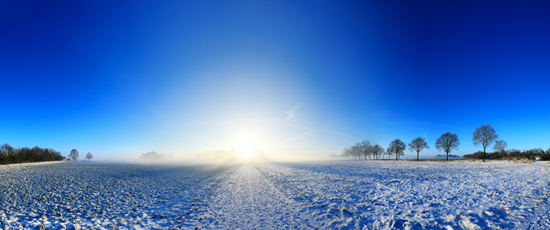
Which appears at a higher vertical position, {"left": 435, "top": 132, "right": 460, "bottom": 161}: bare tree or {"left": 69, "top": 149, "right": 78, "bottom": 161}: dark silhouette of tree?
{"left": 435, "top": 132, "right": 460, "bottom": 161}: bare tree

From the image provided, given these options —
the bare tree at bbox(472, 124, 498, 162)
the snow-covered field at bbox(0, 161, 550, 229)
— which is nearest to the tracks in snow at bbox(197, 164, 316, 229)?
the snow-covered field at bbox(0, 161, 550, 229)

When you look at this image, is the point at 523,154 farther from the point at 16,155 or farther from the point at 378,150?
the point at 16,155

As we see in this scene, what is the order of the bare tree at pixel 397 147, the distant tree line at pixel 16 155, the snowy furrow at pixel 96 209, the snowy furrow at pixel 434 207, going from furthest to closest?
1. the bare tree at pixel 397 147
2. the distant tree line at pixel 16 155
3. the snowy furrow at pixel 96 209
4. the snowy furrow at pixel 434 207

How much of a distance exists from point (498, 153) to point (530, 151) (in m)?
16.6

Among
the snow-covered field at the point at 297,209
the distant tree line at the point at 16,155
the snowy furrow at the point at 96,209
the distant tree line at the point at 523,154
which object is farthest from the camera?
the distant tree line at the point at 16,155

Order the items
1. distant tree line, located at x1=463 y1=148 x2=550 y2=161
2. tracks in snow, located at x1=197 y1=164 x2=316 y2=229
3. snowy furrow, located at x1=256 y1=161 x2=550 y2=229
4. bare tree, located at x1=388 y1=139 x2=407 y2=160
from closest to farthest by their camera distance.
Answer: snowy furrow, located at x1=256 y1=161 x2=550 y2=229 < tracks in snow, located at x1=197 y1=164 x2=316 y2=229 < distant tree line, located at x1=463 y1=148 x2=550 y2=161 < bare tree, located at x1=388 y1=139 x2=407 y2=160

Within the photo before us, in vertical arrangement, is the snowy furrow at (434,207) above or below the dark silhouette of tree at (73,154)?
above

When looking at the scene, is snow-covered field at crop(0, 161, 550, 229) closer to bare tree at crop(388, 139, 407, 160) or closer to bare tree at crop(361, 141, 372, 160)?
bare tree at crop(388, 139, 407, 160)

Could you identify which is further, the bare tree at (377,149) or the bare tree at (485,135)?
the bare tree at (377,149)

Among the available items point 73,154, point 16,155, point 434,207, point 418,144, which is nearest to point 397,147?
point 418,144

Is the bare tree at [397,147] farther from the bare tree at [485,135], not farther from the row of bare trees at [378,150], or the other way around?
the bare tree at [485,135]

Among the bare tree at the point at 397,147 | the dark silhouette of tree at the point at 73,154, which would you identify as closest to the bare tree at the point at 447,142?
the bare tree at the point at 397,147

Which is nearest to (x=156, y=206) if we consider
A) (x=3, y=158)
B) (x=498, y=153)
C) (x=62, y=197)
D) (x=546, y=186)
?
(x=62, y=197)

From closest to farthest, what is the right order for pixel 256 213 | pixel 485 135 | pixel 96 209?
1. pixel 256 213
2. pixel 96 209
3. pixel 485 135
